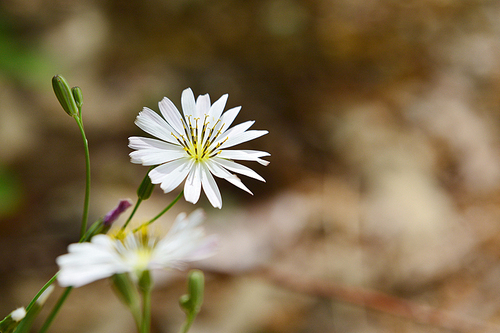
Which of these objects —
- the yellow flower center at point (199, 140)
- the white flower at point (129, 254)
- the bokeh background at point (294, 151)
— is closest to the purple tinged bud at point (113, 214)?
the white flower at point (129, 254)

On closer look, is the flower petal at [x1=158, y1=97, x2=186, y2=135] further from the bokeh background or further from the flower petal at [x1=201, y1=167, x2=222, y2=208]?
the bokeh background

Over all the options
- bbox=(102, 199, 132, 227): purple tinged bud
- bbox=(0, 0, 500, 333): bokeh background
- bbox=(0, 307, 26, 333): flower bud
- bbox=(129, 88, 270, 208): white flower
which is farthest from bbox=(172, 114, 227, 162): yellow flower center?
bbox=(0, 0, 500, 333): bokeh background

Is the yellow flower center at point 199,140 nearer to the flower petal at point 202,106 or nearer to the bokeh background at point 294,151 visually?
the flower petal at point 202,106

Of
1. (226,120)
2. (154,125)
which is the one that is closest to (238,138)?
(226,120)

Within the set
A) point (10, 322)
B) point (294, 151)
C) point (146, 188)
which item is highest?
point (294, 151)

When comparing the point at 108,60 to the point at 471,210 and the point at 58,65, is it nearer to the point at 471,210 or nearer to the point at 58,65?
the point at 58,65

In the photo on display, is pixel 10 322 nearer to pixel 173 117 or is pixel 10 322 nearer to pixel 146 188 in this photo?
pixel 146 188
